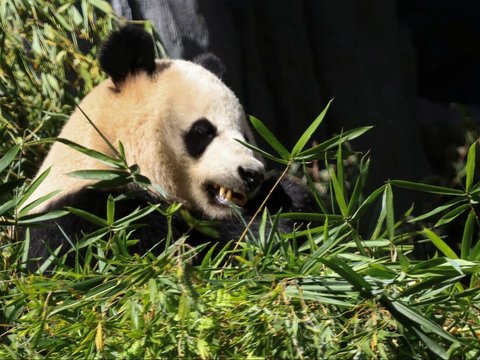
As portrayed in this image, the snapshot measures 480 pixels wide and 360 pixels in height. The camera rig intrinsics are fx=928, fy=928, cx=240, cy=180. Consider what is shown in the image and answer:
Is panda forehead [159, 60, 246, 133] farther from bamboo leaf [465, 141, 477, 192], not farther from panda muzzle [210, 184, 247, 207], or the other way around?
bamboo leaf [465, 141, 477, 192]

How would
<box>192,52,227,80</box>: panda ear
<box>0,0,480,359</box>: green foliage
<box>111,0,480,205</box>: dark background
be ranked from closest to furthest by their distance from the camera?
<box>0,0,480,359</box>: green foliage
<box>192,52,227,80</box>: panda ear
<box>111,0,480,205</box>: dark background

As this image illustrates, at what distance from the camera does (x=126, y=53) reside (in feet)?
9.91

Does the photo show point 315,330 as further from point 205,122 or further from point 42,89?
point 42,89

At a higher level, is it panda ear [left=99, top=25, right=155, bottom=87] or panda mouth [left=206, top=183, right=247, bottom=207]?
panda ear [left=99, top=25, right=155, bottom=87]

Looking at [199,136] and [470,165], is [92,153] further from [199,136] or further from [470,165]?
[199,136]

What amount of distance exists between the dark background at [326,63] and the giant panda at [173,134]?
0.94m

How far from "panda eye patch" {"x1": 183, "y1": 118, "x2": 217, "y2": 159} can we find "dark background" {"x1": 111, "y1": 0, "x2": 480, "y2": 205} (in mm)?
1039

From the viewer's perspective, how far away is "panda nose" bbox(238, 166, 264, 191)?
2.83 metres

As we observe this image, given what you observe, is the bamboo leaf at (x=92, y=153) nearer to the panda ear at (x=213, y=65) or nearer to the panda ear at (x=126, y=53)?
the panda ear at (x=126, y=53)

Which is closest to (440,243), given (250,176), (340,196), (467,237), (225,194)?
(467,237)

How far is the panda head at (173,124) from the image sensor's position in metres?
2.95

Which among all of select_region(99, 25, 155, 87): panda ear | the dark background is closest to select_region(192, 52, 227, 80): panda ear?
select_region(99, 25, 155, 87): panda ear

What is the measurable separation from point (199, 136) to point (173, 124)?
9cm

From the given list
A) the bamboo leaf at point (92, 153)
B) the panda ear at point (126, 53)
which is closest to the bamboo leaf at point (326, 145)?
the bamboo leaf at point (92, 153)
